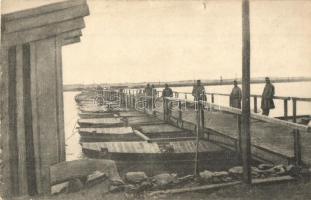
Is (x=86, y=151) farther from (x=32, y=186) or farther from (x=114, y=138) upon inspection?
(x=32, y=186)

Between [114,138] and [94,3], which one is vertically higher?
[94,3]

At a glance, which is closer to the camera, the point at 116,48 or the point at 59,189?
the point at 59,189

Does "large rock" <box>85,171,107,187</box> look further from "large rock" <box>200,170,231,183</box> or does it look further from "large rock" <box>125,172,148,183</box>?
"large rock" <box>200,170,231,183</box>

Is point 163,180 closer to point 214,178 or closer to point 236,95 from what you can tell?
point 214,178

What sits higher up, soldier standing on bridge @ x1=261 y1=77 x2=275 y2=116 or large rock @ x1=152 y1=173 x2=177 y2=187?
soldier standing on bridge @ x1=261 y1=77 x2=275 y2=116

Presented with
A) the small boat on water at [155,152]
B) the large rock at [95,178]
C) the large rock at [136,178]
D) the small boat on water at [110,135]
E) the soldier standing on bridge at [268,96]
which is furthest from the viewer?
the soldier standing on bridge at [268,96]

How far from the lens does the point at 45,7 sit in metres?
4.81

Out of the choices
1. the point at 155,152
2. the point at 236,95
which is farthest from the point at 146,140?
the point at 236,95

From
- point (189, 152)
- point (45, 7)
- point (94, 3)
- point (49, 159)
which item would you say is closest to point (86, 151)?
point (189, 152)

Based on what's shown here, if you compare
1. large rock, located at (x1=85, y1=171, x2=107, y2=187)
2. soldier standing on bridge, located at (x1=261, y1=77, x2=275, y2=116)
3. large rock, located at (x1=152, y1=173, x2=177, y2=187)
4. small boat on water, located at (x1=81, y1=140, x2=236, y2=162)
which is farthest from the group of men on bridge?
large rock, located at (x1=85, y1=171, x2=107, y2=187)

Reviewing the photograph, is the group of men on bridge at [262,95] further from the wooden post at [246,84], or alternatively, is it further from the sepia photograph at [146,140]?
the wooden post at [246,84]

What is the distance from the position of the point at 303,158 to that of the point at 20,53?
4394 mm

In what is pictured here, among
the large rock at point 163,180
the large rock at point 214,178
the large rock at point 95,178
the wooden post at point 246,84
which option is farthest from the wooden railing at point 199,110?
the large rock at point 95,178

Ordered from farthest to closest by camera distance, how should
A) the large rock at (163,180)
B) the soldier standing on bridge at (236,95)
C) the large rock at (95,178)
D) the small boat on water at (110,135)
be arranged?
the soldier standing on bridge at (236,95) < the small boat on water at (110,135) < the large rock at (95,178) < the large rock at (163,180)
